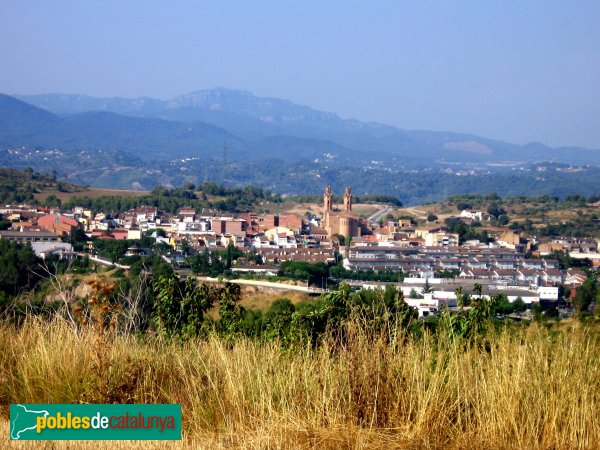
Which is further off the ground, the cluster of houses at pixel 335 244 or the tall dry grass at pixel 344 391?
the tall dry grass at pixel 344 391

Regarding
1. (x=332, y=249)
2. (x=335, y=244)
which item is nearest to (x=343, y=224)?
(x=335, y=244)

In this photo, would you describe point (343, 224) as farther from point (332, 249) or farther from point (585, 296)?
point (585, 296)

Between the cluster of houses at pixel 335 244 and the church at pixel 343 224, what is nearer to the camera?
the cluster of houses at pixel 335 244

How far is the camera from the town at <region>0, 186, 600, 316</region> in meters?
21.6

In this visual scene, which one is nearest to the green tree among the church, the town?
the town

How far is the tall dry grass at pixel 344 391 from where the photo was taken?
8.23 ft

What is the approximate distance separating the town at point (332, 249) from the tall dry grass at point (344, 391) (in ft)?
39.6

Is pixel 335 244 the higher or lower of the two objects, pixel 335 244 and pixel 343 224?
the lower

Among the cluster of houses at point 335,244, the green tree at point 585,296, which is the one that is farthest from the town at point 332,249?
the green tree at point 585,296

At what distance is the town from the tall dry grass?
12.1 meters

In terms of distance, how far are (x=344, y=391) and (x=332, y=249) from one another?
27.9 m

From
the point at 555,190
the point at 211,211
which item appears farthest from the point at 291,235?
the point at 555,190

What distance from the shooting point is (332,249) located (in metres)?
30.6

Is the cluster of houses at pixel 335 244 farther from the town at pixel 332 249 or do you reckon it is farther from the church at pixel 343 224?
the church at pixel 343 224
